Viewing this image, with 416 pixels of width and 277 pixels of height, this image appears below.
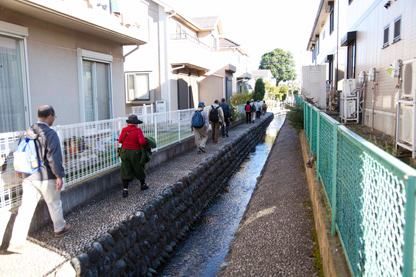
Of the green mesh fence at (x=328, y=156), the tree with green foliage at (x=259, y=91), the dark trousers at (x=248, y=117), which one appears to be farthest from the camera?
the tree with green foliage at (x=259, y=91)

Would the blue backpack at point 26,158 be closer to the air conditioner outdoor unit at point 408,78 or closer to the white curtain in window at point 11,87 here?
the white curtain in window at point 11,87

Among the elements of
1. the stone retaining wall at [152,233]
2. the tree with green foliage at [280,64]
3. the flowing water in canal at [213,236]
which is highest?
the tree with green foliage at [280,64]

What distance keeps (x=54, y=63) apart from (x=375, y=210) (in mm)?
8112

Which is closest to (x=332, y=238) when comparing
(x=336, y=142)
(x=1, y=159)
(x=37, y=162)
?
(x=336, y=142)

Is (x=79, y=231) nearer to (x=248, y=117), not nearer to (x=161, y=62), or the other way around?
(x=161, y=62)

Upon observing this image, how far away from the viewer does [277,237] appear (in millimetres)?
5430

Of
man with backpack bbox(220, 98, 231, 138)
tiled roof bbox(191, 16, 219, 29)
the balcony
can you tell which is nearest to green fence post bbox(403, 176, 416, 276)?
the balcony

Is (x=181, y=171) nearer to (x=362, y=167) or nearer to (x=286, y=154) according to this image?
(x=286, y=154)

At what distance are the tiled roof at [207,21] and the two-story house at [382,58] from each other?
11.7 meters

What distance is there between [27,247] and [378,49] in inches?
422

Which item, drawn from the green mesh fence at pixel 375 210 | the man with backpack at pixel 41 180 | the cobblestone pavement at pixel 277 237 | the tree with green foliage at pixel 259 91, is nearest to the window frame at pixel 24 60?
the man with backpack at pixel 41 180

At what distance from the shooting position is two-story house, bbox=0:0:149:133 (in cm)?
706

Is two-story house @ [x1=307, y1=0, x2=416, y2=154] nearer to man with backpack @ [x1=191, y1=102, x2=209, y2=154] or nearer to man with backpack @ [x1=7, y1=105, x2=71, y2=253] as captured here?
man with backpack @ [x1=191, y1=102, x2=209, y2=154]

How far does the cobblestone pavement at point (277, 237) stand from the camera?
4.60 meters
